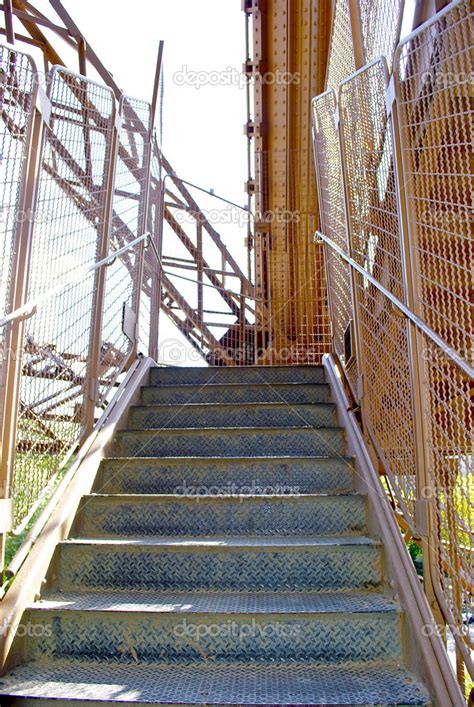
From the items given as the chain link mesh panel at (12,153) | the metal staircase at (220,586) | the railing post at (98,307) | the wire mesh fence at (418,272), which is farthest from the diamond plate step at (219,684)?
the railing post at (98,307)

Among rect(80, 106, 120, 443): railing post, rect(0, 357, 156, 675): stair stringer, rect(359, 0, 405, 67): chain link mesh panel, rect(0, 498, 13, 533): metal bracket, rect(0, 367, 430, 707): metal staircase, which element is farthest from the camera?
rect(80, 106, 120, 443): railing post

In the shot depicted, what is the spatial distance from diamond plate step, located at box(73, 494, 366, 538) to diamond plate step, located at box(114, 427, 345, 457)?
0.49 meters

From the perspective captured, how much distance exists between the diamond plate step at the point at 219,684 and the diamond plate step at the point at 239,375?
6.74 feet

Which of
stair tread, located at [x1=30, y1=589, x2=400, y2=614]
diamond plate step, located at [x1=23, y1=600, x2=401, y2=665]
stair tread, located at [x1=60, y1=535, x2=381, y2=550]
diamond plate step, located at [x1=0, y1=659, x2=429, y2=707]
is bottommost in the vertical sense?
diamond plate step, located at [x1=0, y1=659, x2=429, y2=707]

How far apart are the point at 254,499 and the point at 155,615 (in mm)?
711

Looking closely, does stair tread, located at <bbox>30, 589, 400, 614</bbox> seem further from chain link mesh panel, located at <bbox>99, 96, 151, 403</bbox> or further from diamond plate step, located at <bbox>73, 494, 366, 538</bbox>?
chain link mesh panel, located at <bbox>99, 96, 151, 403</bbox>

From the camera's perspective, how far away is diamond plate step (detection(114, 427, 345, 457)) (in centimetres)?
292

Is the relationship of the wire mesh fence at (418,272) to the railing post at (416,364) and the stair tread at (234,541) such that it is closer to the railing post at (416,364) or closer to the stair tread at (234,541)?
the railing post at (416,364)

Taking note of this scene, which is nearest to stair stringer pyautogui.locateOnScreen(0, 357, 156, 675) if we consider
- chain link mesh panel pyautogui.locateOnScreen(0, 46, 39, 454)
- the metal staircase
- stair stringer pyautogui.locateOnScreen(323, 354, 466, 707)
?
the metal staircase

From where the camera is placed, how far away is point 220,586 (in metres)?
2.14

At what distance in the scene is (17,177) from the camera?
2188mm

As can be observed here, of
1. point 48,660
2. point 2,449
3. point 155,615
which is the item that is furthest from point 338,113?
point 48,660

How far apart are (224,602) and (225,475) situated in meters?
0.78

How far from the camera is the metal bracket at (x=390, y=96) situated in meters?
2.22
